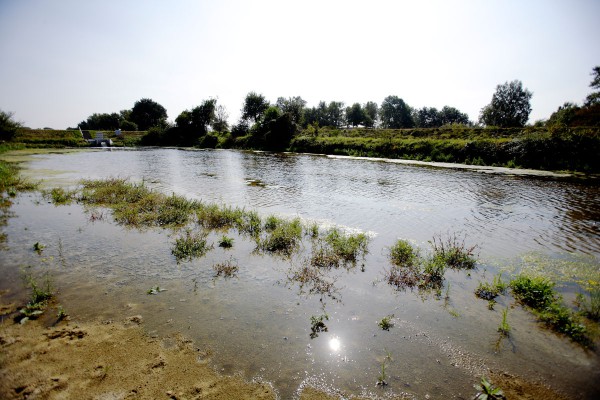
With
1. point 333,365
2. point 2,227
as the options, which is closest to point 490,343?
point 333,365

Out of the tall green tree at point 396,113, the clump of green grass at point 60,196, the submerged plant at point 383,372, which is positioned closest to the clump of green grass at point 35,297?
the submerged plant at point 383,372

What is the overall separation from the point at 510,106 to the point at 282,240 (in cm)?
11516

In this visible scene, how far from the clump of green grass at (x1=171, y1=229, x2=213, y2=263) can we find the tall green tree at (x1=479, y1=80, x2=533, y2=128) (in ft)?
364

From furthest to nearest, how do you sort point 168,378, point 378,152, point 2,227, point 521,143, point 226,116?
1. point 226,116
2. point 378,152
3. point 521,143
4. point 2,227
5. point 168,378

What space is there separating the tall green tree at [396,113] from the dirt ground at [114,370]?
13964 centimetres

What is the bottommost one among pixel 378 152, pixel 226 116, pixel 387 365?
pixel 387 365

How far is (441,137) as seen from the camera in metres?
47.8

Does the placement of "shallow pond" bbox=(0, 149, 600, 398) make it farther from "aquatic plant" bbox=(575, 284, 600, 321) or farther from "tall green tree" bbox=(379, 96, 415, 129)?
"tall green tree" bbox=(379, 96, 415, 129)

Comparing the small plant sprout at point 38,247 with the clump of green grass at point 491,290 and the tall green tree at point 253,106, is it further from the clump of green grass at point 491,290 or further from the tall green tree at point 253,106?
the tall green tree at point 253,106

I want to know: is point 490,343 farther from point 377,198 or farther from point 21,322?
point 377,198

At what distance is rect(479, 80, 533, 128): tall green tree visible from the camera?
9512 centimetres

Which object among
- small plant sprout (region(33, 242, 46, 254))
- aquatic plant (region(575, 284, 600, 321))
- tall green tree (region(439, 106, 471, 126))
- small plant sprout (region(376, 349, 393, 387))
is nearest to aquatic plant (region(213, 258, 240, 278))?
small plant sprout (region(376, 349, 393, 387))

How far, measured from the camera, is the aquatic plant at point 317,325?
5996mm

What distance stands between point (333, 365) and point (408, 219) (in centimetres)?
1015
